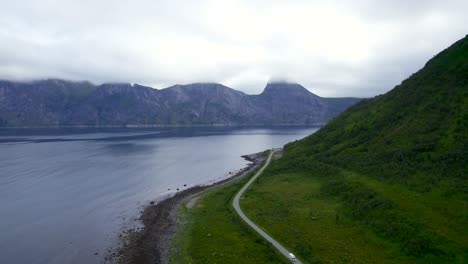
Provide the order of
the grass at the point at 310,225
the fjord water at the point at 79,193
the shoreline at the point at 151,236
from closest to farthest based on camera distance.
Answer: the grass at the point at 310,225
the shoreline at the point at 151,236
the fjord water at the point at 79,193

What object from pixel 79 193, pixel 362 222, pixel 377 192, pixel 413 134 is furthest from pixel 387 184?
pixel 79 193

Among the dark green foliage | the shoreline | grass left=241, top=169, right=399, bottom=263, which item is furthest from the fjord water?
the dark green foliage

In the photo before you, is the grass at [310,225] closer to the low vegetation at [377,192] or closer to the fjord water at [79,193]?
the low vegetation at [377,192]

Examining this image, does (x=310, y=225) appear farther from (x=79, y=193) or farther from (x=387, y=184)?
(x=79, y=193)

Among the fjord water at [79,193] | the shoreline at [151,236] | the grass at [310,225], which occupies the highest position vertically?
the grass at [310,225]

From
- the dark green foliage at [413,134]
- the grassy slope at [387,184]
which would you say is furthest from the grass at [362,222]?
the dark green foliage at [413,134]

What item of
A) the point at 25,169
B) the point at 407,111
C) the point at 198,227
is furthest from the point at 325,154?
the point at 25,169
